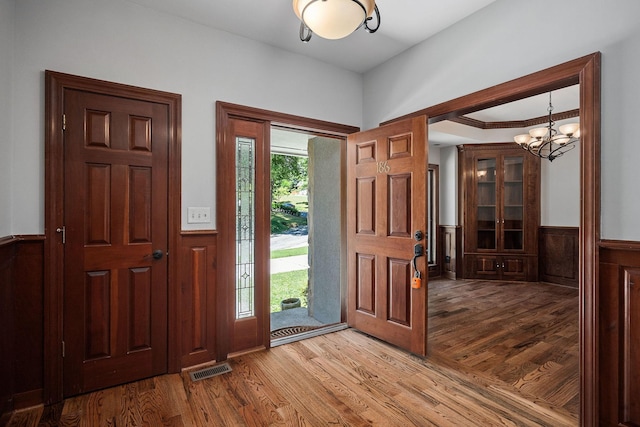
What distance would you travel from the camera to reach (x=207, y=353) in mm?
2662

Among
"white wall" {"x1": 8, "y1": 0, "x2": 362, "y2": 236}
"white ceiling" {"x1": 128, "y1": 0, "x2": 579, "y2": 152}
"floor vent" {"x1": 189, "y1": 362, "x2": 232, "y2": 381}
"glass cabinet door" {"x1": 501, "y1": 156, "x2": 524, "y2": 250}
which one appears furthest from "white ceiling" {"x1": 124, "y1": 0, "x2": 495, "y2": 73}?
"glass cabinet door" {"x1": 501, "y1": 156, "x2": 524, "y2": 250}

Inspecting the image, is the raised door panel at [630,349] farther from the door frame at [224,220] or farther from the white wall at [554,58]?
the door frame at [224,220]

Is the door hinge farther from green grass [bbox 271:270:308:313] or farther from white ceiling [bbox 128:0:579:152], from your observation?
green grass [bbox 271:270:308:313]

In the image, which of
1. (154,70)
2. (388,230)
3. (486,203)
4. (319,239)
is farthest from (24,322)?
(486,203)

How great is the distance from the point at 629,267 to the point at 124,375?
3.32 metres

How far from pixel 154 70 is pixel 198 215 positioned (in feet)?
3.83

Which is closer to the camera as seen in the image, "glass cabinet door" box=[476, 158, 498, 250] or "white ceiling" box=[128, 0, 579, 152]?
"white ceiling" box=[128, 0, 579, 152]

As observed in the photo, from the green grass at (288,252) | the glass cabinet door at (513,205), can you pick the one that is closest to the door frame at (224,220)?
the green grass at (288,252)

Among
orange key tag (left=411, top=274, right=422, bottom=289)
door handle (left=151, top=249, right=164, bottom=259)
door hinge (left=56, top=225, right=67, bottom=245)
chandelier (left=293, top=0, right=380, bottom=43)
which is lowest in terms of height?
orange key tag (left=411, top=274, right=422, bottom=289)

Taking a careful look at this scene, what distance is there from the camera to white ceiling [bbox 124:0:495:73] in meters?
2.38

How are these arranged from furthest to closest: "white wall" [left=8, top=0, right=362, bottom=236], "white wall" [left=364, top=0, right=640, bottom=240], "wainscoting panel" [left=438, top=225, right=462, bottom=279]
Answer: "wainscoting panel" [left=438, top=225, right=462, bottom=279]
"white wall" [left=8, top=0, right=362, bottom=236]
"white wall" [left=364, top=0, right=640, bottom=240]

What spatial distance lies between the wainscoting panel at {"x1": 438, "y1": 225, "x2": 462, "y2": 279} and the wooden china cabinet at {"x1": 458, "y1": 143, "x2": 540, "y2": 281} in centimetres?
13

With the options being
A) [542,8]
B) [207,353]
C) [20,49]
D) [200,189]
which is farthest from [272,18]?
[207,353]

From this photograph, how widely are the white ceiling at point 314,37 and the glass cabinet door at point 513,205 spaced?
3.91 meters
